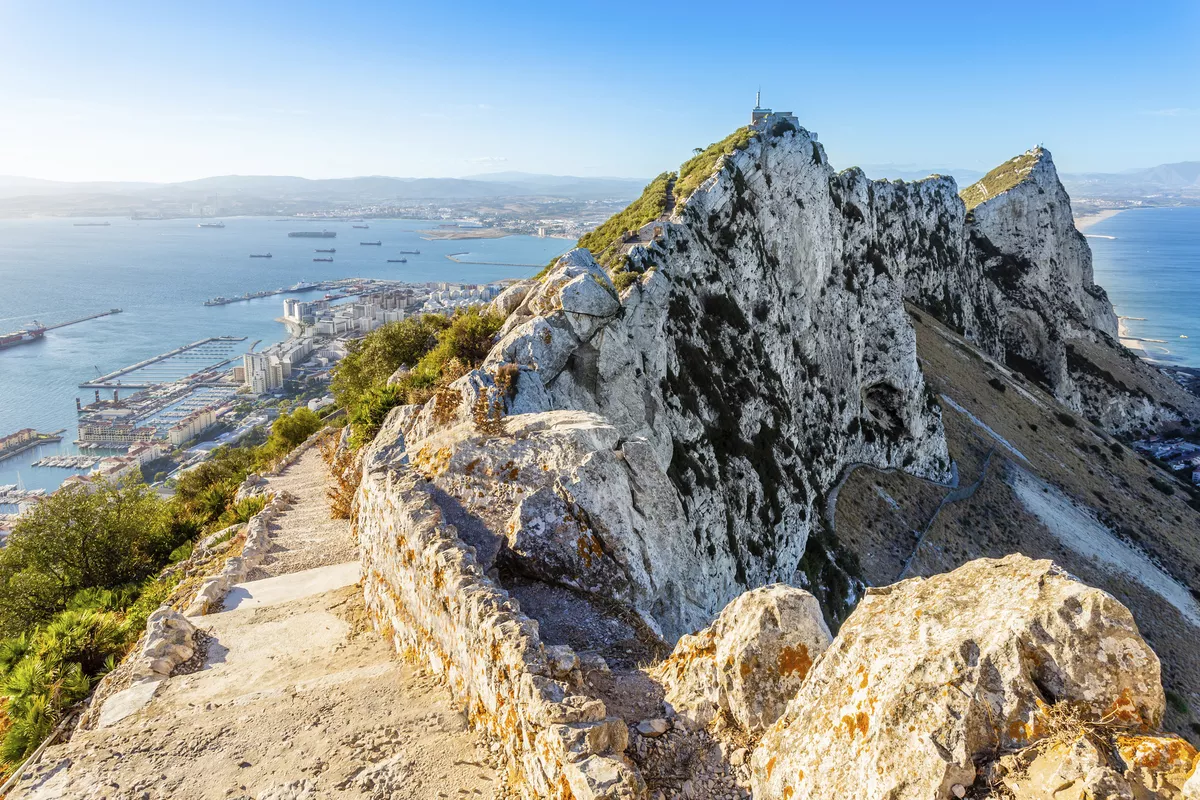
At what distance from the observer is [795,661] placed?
5.95 metres

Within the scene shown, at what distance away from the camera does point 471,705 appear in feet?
21.9

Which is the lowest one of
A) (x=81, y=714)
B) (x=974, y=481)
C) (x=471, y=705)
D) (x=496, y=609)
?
(x=974, y=481)

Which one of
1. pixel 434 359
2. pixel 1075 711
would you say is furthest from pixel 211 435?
pixel 1075 711

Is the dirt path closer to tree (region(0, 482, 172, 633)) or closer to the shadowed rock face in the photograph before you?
the shadowed rock face

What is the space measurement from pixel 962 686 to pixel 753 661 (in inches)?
82.1

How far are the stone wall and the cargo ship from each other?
128372mm

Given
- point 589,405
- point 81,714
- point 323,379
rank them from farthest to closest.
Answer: point 323,379 → point 589,405 → point 81,714

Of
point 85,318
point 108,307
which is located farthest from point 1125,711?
point 108,307

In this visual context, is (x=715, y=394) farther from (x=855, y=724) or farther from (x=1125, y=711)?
(x=1125, y=711)

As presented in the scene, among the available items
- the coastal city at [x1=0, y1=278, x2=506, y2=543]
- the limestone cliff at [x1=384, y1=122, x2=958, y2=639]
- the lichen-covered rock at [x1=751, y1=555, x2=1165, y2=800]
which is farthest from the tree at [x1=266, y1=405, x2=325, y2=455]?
the lichen-covered rock at [x1=751, y1=555, x2=1165, y2=800]

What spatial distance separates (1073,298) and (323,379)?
314 ft

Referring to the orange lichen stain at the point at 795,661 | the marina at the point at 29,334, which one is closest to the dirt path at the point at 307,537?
the orange lichen stain at the point at 795,661

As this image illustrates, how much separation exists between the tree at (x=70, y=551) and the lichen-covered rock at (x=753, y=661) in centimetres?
1519

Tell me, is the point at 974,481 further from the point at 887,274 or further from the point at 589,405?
the point at 589,405
